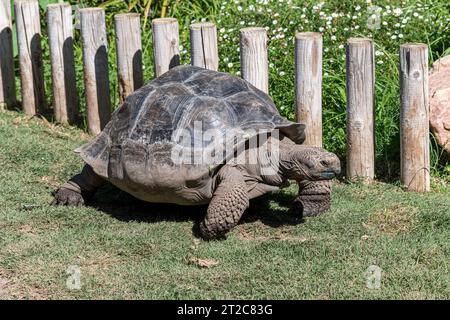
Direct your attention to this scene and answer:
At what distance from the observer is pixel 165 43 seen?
7777mm

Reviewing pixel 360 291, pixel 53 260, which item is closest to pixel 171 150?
pixel 53 260

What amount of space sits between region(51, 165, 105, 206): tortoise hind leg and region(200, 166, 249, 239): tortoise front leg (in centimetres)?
113

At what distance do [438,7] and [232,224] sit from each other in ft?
12.9

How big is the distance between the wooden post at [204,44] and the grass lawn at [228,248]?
1.31 meters

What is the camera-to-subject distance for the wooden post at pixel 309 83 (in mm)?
7145

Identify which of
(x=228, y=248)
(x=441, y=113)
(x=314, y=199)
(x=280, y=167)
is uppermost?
(x=441, y=113)

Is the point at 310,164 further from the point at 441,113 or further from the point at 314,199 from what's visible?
the point at 441,113

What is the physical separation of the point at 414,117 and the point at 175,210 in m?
1.93

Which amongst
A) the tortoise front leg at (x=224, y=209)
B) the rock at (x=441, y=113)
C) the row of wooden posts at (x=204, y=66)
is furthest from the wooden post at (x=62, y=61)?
the rock at (x=441, y=113)

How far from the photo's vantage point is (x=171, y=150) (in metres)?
6.20

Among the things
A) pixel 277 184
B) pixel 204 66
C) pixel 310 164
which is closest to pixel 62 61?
pixel 204 66

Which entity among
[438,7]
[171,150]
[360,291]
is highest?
[438,7]

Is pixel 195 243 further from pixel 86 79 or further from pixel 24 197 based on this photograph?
pixel 86 79

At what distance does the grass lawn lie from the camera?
5.36 m
